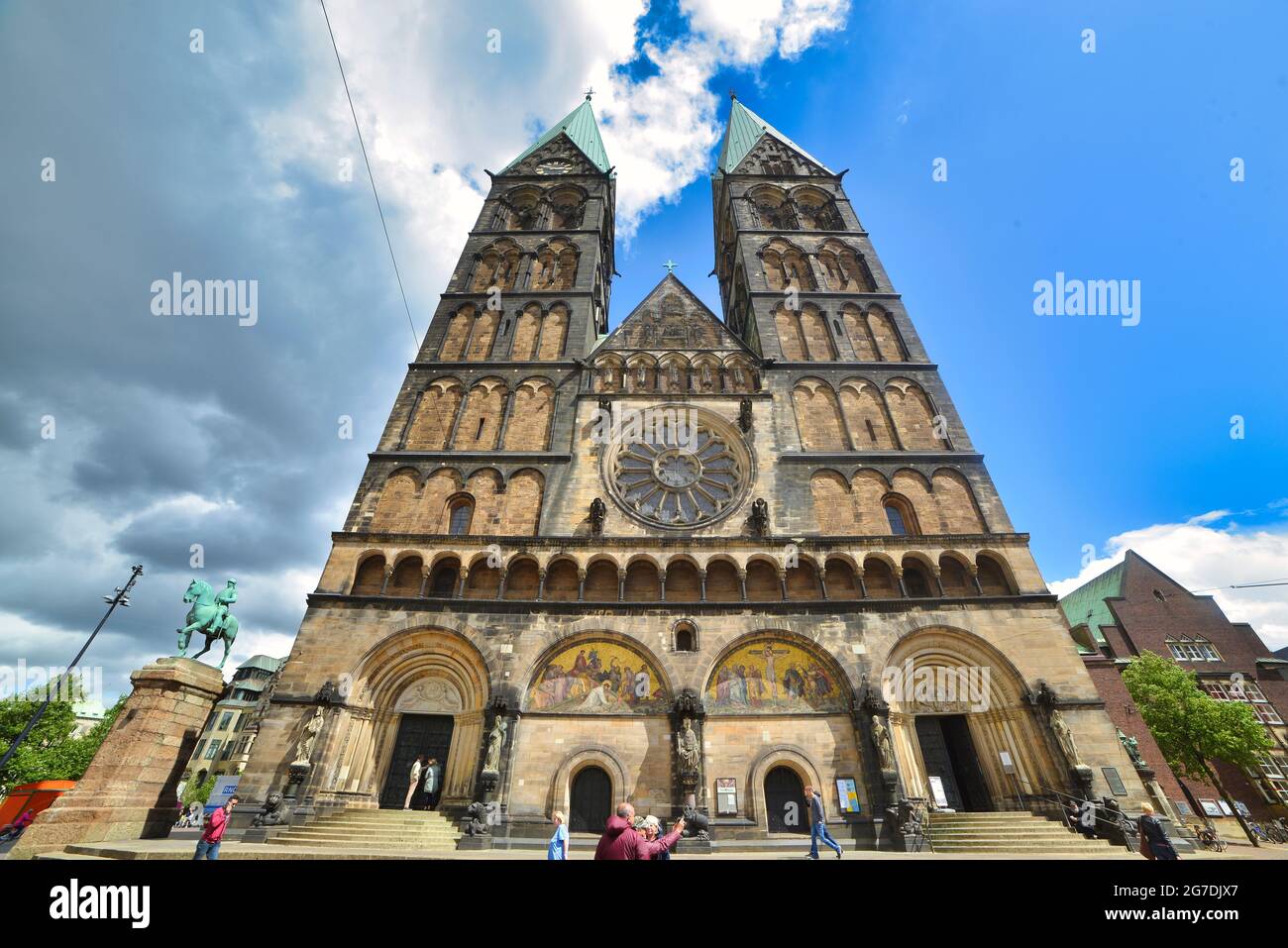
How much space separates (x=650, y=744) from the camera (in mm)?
13516

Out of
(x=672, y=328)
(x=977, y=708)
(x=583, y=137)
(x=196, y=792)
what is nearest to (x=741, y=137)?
(x=583, y=137)

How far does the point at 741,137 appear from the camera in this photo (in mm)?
34312

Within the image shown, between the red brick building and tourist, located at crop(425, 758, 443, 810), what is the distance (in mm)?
29151

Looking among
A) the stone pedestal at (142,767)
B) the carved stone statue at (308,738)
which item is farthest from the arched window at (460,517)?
the stone pedestal at (142,767)

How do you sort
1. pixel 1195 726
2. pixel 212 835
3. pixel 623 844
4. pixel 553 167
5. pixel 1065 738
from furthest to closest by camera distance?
pixel 553 167, pixel 1195 726, pixel 1065 738, pixel 212 835, pixel 623 844

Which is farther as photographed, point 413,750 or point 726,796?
point 413,750

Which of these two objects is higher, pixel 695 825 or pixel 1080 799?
pixel 1080 799

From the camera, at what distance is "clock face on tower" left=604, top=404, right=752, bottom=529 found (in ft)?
58.4

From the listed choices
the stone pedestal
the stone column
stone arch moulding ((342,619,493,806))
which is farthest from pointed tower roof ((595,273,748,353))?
the stone pedestal

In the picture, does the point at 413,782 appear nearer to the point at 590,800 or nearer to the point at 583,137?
the point at 590,800

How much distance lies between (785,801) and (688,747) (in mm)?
3114

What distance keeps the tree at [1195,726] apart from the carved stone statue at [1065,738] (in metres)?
14.7

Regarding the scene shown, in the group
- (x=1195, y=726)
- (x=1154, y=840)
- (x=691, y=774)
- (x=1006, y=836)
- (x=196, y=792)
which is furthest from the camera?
(x=196, y=792)
